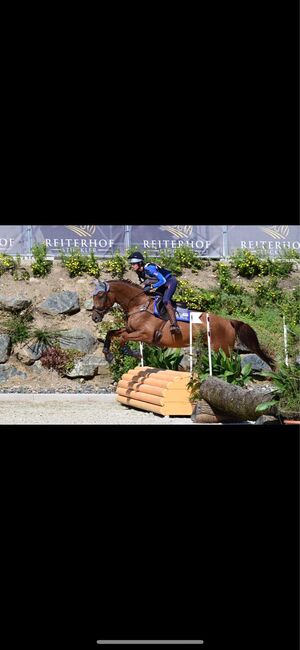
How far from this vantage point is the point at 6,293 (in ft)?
59.8

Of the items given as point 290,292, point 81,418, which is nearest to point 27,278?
point 290,292

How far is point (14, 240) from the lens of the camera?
750 inches

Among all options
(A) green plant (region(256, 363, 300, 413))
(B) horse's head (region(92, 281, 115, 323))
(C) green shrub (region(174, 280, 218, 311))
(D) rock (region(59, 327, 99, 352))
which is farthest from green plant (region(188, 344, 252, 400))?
(C) green shrub (region(174, 280, 218, 311))

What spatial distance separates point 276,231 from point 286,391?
38.9 feet

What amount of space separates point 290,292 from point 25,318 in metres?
6.13

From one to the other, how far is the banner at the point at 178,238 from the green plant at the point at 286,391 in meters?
11.0

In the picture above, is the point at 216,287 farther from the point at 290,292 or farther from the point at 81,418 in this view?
the point at 81,418

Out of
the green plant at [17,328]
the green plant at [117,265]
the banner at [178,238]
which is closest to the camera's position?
the green plant at [17,328]

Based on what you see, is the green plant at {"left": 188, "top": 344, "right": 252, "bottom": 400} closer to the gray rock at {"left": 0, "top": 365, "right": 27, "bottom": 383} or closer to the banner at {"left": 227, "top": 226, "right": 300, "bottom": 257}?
the gray rock at {"left": 0, "top": 365, "right": 27, "bottom": 383}

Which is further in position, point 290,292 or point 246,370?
point 290,292

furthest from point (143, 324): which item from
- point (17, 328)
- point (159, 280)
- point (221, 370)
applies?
point (17, 328)

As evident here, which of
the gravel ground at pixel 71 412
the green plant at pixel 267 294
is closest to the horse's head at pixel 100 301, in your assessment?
the gravel ground at pixel 71 412

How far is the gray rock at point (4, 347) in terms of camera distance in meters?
17.0

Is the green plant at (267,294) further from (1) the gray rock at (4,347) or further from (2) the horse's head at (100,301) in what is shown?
(2) the horse's head at (100,301)
